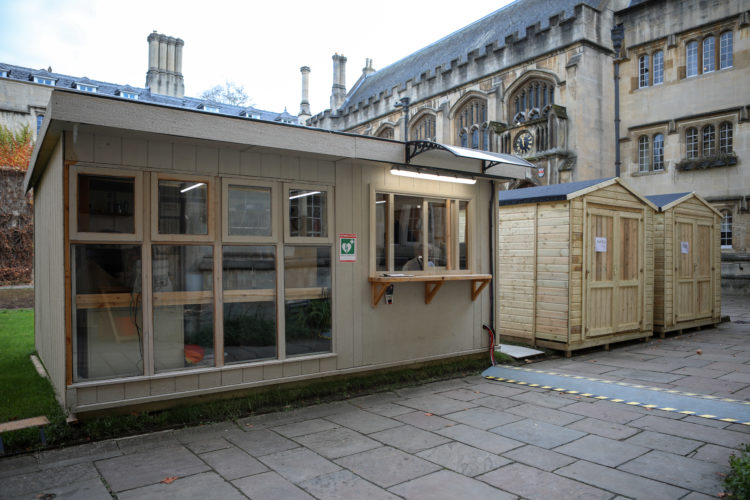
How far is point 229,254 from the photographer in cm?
573

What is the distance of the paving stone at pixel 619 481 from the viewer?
145 inches

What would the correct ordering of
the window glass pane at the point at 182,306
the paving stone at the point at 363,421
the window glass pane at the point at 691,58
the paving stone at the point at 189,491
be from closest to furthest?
the paving stone at the point at 189,491, the paving stone at the point at 363,421, the window glass pane at the point at 182,306, the window glass pane at the point at 691,58

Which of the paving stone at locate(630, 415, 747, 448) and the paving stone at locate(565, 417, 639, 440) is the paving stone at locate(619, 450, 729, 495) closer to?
the paving stone at locate(565, 417, 639, 440)

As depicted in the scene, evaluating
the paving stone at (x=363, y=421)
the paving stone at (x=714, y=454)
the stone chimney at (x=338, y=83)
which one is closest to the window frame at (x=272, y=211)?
the paving stone at (x=363, y=421)

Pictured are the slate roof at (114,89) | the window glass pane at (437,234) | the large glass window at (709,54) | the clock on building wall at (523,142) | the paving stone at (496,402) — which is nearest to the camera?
the paving stone at (496,402)

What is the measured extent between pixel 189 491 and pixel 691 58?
85.0ft

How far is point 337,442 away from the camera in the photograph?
15.7 feet

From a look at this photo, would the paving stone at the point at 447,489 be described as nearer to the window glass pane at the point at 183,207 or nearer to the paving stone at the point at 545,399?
the paving stone at the point at 545,399

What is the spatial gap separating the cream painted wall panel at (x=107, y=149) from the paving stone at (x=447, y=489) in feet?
13.2

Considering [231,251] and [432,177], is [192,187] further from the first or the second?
[432,177]

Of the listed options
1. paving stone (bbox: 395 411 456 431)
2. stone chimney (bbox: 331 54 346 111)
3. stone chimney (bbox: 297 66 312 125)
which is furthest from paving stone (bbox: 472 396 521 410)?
stone chimney (bbox: 297 66 312 125)

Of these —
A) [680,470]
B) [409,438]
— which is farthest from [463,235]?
[680,470]

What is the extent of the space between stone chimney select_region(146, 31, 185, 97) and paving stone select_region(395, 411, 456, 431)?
4702cm

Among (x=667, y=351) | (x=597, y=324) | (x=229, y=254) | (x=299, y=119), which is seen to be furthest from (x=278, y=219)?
(x=299, y=119)
